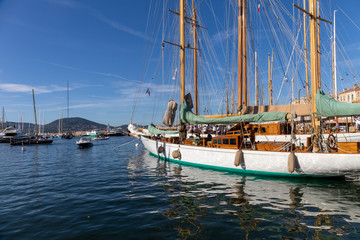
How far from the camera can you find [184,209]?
8609 mm

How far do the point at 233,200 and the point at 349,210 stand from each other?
4.47 meters

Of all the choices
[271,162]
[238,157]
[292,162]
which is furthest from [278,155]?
[238,157]

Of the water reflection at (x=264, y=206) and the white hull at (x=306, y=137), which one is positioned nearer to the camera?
the water reflection at (x=264, y=206)

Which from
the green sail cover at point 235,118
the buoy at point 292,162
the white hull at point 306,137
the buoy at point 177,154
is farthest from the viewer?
the white hull at point 306,137

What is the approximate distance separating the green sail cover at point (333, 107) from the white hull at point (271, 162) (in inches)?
97.3

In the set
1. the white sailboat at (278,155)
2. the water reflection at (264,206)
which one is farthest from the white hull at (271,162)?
the water reflection at (264,206)

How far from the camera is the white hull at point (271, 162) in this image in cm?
1148

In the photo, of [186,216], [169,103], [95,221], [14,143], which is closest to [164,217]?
[186,216]

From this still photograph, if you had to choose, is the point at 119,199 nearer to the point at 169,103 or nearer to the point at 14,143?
the point at 169,103

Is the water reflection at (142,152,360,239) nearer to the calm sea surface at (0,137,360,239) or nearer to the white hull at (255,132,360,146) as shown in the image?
the calm sea surface at (0,137,360,239)

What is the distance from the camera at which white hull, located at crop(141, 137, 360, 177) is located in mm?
11484

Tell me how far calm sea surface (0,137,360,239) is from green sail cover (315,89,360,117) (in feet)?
13.4

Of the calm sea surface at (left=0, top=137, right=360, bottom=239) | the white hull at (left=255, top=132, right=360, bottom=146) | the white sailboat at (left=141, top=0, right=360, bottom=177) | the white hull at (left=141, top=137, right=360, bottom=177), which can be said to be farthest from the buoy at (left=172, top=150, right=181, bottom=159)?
the white hull at (left=255, top=132, right=360, bottom=146)

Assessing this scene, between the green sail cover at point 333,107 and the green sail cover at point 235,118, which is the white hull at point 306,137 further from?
the green sail cover at point 333,107
